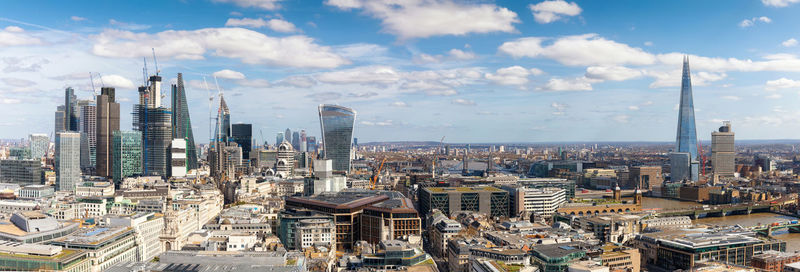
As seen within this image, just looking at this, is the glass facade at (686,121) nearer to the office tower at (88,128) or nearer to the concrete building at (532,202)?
the concrete building at (532,202)

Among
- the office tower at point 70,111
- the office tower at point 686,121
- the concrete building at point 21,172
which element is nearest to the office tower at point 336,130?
the concrete building at point 21,172

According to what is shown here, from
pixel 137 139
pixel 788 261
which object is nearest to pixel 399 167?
pixel 137 139

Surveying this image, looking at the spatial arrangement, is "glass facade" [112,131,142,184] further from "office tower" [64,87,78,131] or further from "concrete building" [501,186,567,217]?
"concrete building" [501,186,567,217]

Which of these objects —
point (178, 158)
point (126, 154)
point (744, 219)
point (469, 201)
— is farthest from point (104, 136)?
point (744, 219)

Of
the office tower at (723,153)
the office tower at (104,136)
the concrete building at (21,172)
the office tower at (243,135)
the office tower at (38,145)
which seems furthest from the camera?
the office tower at (243,135)

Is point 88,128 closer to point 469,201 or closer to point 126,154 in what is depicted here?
point 126,154

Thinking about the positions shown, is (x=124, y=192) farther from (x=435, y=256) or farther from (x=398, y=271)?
(x=398, y=271)

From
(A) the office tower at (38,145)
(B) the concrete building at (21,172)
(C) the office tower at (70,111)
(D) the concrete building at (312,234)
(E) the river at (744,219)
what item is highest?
(C) the office tower at (70,111)
